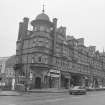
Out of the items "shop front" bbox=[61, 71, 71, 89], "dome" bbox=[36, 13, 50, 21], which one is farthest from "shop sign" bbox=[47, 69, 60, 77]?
"dome" bbox=[36, 13, 50, 21]

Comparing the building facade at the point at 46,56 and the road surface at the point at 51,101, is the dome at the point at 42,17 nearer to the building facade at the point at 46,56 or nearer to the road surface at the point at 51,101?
the building facade at the point at 46,56

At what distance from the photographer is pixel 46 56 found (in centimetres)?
4762

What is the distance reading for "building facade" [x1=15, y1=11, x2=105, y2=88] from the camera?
152 feet

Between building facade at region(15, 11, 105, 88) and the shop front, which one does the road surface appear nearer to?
building facade at region(15, 11, 105, 88)

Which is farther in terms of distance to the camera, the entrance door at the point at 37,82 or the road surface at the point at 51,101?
the entrance door at the point at 37,82

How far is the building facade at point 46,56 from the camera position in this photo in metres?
46.4

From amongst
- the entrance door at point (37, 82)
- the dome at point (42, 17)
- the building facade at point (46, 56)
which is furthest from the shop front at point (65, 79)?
the dome at point (42, 17)

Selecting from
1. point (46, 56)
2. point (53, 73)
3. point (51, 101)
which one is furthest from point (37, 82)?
point (51, 101)

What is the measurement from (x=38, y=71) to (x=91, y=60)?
2872 centimetres

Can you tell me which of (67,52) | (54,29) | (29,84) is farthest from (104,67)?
(29,84)

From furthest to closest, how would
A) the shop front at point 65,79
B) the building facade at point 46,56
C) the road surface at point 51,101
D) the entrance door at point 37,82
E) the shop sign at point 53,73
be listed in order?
the shop front at point 65,79 → the shop sign at point 53,73 → the building facade at point 46,56 → the entrance door at point 37,82 → the road surface at point 51,101

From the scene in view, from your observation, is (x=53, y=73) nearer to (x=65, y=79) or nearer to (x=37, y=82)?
(x=37, y=82)

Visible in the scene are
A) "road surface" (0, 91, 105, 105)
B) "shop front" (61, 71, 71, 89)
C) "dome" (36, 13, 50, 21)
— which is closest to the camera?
"road surface" (0, 91, 105, 105)

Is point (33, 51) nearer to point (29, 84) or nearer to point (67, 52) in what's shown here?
point (29, 84)
